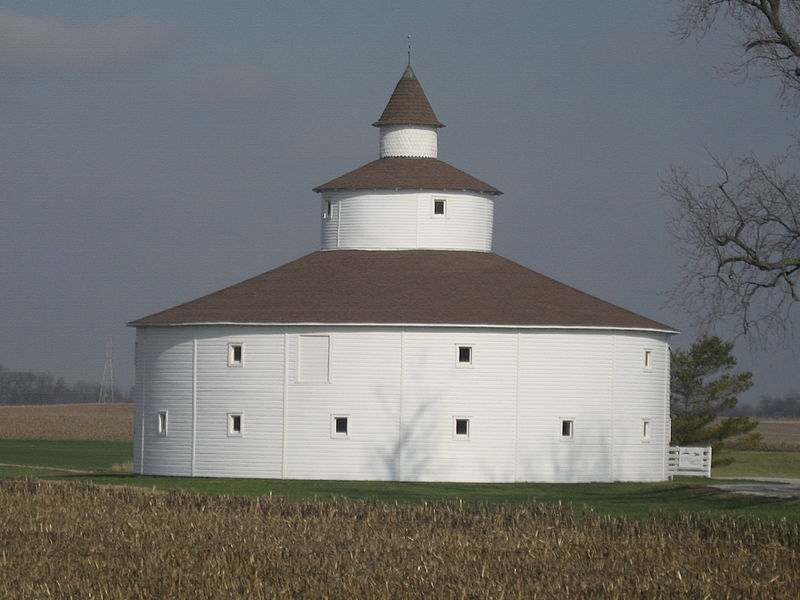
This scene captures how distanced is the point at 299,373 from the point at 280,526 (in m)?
19.8

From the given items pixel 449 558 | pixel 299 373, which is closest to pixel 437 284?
pixel 299 373

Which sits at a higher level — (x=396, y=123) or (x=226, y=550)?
(x=396, y=123)

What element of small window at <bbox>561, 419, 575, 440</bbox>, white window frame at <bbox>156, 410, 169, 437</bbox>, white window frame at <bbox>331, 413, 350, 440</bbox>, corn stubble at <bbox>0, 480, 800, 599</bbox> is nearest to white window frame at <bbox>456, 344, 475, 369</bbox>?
small window at <bbox>561, 419, 575, 440</bbox>

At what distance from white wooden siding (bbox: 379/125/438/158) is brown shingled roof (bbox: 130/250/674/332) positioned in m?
5.04

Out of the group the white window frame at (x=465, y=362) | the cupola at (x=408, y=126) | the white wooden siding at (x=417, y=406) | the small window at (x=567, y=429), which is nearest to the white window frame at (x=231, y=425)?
the white wooden siding at (x=417, y=406)

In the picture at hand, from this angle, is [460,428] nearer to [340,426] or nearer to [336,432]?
[340,426]

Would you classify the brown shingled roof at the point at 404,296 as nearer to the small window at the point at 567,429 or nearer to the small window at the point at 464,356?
the small window at the point at 464,356

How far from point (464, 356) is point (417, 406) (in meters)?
2.30

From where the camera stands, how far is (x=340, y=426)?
5197 centimetres

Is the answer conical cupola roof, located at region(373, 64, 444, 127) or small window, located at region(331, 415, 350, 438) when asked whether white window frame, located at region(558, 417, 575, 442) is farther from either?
conical cupola roof, located at region(373, 64, 444, 127)

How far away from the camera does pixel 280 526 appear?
32.4m

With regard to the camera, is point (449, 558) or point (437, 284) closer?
point (449, 558)

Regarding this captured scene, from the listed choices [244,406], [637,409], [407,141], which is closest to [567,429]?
[637,409]

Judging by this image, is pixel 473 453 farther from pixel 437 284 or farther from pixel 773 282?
pixel 773 282
